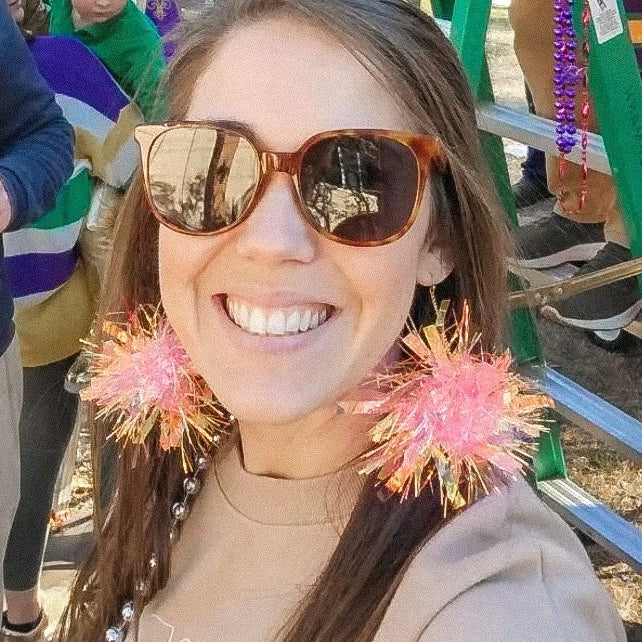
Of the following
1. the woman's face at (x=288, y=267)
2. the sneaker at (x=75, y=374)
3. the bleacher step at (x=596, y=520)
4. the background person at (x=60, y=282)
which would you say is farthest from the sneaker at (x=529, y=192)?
the woman's face at (x=288, y=267)

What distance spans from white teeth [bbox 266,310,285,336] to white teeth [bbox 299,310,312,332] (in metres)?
0.02

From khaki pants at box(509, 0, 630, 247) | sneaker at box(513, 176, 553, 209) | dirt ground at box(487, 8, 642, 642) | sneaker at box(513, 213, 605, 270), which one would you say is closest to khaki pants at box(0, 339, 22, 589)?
khaki pants at box(509, 0, 630, 247)

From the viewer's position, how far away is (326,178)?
0.79 m

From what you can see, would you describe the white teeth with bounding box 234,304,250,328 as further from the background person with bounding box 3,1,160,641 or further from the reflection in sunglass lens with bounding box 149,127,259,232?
the background person with bounding box 3,1,160,641

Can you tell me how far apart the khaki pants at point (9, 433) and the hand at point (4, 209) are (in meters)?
0.25

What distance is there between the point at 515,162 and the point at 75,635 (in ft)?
9.60

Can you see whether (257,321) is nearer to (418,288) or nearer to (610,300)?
(418,288)

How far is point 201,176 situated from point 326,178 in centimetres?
12

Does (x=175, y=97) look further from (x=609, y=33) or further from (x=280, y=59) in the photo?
(x=609, y=33)

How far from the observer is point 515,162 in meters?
3.67

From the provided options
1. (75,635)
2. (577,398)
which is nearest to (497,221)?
(75,635)

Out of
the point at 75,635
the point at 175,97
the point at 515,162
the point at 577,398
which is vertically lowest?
the point at 515,162

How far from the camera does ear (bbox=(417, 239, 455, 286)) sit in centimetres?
90

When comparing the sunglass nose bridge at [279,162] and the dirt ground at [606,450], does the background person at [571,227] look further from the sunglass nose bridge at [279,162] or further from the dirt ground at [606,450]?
the sunglass nose bridge at [279,162]
